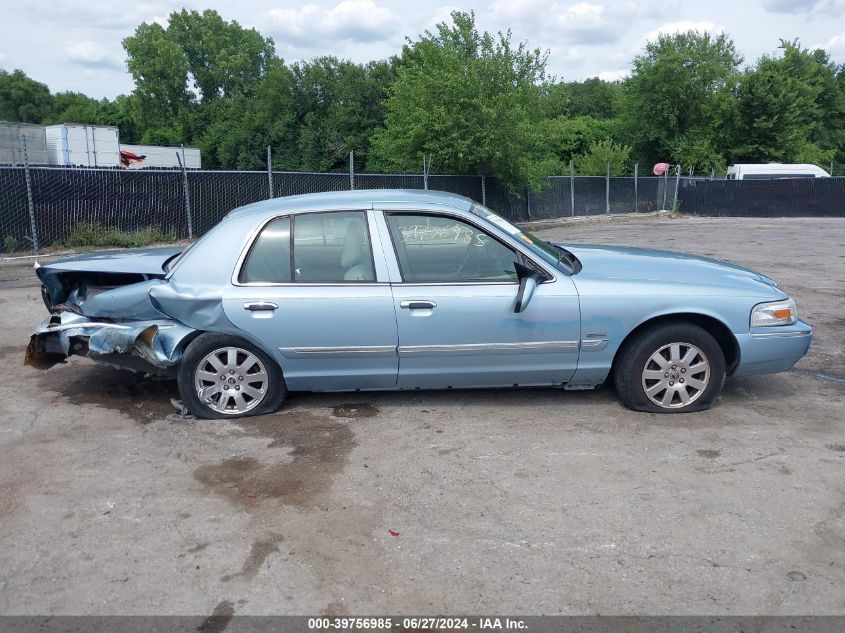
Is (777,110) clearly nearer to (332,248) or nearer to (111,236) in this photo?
(111,236)

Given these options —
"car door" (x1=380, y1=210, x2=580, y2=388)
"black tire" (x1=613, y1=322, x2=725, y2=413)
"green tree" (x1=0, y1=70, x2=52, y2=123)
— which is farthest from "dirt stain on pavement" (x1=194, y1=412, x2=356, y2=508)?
"green tree" (x1=0, y1=70, x2=52, y2=123)

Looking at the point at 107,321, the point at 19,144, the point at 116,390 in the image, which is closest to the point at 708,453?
the point at 107,321

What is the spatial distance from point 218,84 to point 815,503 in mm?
79541

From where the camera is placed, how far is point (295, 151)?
167ft

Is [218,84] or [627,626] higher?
[218,84]

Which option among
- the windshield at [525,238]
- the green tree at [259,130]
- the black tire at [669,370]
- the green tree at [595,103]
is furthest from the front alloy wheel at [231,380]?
the green tree at [595,103]

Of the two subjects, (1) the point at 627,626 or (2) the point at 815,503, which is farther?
(2) the point at 815,503

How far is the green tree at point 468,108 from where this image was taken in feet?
74.9

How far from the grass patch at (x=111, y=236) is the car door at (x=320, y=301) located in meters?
12.7

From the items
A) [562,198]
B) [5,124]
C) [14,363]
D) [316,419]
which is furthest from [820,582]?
[5,124]

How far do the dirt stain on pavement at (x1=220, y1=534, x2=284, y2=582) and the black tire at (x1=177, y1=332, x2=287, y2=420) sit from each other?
5.69ft

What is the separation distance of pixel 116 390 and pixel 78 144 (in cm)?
3143

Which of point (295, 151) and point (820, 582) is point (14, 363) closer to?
point (820, 582)

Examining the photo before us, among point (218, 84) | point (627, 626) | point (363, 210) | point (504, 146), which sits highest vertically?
point (218, 84)
